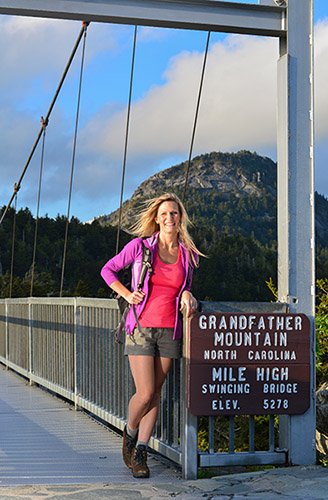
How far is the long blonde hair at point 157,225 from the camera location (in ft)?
14.2

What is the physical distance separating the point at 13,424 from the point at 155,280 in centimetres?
262

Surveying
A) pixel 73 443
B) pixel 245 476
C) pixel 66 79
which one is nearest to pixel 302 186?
pixel 245 476

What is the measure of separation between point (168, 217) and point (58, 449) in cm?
185

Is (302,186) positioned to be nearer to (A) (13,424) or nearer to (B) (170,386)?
(B) (170,386)

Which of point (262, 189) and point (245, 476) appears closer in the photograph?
point (245, 476)

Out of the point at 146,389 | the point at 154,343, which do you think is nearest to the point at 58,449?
the point at 146,389

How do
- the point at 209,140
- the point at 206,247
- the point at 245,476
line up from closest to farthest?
1. the point at 245,476
2. the point at 206,247
3. the point at 209,140

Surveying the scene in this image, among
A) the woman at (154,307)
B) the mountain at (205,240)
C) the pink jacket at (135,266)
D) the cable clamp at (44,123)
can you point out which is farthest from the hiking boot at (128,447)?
the mountain at (205,240)

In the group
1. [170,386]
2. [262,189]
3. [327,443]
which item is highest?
[262,189]

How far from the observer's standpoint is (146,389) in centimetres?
423

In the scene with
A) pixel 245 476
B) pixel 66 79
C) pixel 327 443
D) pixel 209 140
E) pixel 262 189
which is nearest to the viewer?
pixel 245 476

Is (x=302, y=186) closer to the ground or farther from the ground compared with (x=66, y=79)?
closer to the ground

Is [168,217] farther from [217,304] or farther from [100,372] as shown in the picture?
[100,372]

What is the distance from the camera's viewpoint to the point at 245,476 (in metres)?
4.24
